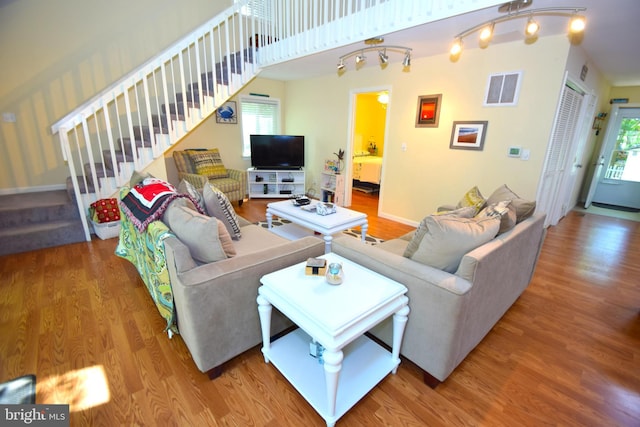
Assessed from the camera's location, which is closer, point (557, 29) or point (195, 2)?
point (557, 29)

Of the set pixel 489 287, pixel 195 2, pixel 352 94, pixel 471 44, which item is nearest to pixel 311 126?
pixel 352 94

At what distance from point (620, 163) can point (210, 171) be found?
313 inches

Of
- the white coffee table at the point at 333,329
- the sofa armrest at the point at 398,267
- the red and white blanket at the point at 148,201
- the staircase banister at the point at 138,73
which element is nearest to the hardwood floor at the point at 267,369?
the white coffee table at the point at 333,329

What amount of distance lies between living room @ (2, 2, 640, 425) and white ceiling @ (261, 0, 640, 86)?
20 centimetres

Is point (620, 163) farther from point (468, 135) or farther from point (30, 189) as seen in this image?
point (30, 189)

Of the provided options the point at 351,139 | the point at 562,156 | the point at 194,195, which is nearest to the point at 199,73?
the point at 194,195

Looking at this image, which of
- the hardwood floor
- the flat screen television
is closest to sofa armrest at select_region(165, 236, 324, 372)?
the hardwood floor

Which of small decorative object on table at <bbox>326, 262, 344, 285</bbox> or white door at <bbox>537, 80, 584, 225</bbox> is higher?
white door at <bbox>537, 80, 584, 225</bbox>

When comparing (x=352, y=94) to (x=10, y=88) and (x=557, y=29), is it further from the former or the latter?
(x=10, y=88)

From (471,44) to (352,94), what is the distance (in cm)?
191

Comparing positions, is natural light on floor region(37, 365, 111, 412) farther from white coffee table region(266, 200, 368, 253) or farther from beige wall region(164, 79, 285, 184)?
beige wall region(164, 79, 285, 184)

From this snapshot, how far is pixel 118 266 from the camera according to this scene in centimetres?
273

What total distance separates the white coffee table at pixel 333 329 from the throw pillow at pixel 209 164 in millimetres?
3775

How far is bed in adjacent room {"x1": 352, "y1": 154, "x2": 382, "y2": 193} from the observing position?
5727mm
